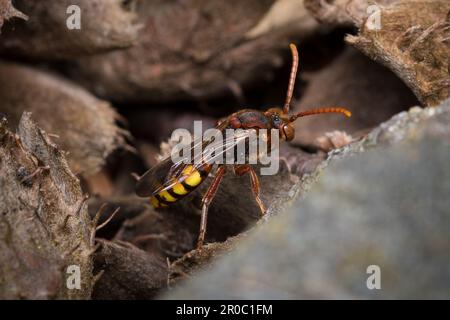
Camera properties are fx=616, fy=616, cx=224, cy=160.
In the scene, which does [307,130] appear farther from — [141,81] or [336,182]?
[336,182]

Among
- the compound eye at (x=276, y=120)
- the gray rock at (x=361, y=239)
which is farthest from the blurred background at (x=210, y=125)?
the compound eye at (x=276, y=120)

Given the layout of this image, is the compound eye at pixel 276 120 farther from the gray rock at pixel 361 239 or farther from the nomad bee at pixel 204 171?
the gray rock at pixel 361 239

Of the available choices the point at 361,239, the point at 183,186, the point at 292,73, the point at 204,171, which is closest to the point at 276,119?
the point at 292,73

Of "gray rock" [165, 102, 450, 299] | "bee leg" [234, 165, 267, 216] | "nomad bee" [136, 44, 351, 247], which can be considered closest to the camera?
"gray rock" [165, 102, 450, 299]

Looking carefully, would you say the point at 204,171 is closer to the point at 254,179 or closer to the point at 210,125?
the point at 254,179

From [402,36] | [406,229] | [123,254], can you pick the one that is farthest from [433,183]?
[123,254]

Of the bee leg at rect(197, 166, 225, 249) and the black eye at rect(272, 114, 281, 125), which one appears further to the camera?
the black eye at rect(272, 114, 281, 125)

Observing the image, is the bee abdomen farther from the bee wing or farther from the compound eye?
the compound eye

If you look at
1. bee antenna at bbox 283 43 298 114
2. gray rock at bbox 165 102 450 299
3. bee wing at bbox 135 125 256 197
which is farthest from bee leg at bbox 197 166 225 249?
gray rock at bbox 165 102 450 299

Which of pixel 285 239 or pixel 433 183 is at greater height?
pixel 433 183
